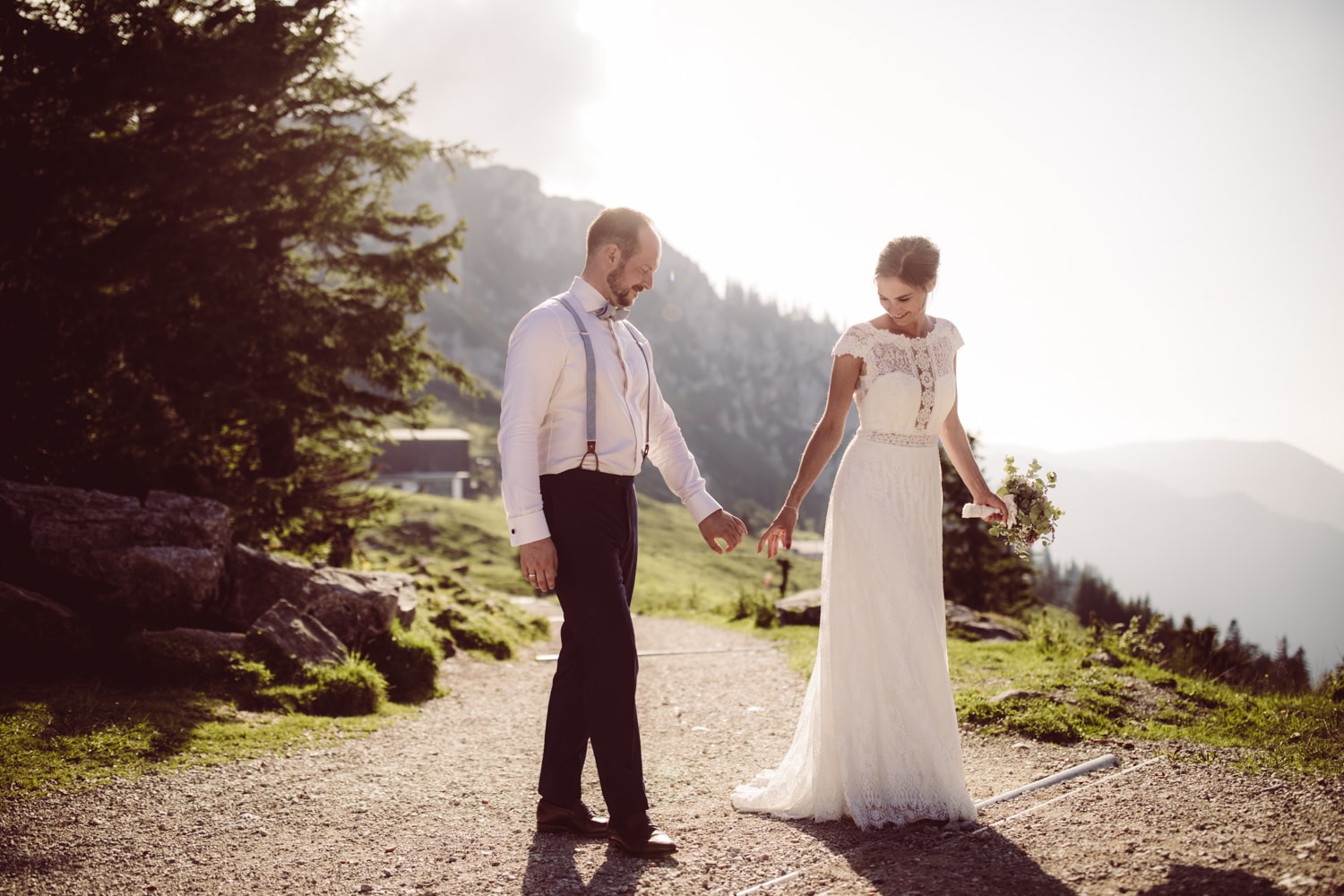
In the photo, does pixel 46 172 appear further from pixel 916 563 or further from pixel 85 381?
pixel 916 563

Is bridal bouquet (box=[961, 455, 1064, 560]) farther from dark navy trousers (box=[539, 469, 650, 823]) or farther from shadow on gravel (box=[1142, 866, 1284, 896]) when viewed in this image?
dark navy trousers (box=[539, 469, 650, 823])

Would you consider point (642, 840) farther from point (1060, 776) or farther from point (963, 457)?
point (963, 457)

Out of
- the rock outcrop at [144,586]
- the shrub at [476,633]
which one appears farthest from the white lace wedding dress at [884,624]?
the shrub at [476,633]

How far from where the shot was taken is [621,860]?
3779 millimetres

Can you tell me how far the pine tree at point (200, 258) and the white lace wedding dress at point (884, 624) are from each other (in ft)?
29.9

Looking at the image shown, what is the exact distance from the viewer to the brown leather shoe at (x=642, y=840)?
381 cm

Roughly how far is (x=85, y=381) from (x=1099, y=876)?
11992 mm

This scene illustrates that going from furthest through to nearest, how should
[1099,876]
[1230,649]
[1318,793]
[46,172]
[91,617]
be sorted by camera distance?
[46,172], [1230,649], [91,617], [1318,793], [1099,876]

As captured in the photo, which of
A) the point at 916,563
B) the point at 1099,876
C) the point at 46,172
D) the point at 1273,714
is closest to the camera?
the point at 1099,876

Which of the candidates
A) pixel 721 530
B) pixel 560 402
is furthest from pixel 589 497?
pixel 721 530

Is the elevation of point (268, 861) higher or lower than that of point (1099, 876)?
lower

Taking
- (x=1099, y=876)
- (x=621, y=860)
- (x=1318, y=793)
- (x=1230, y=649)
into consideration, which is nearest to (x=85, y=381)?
(x=621, y=860)

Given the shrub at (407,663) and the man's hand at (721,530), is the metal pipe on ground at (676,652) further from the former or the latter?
the man's hand at (721,530)

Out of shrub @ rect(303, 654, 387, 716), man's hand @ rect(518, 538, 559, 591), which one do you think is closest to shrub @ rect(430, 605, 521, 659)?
shrub @ rect(303, 654, 387, 716)
